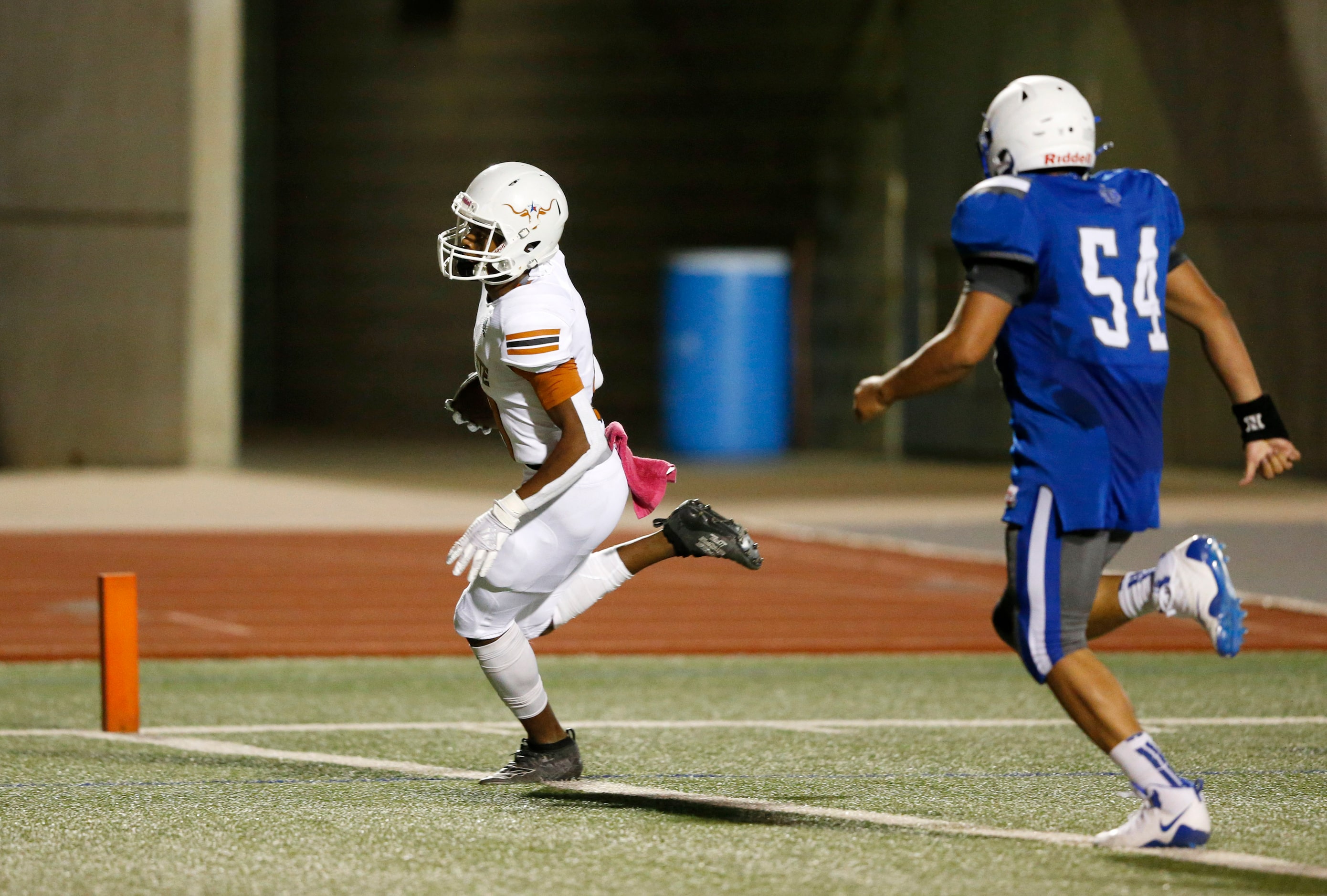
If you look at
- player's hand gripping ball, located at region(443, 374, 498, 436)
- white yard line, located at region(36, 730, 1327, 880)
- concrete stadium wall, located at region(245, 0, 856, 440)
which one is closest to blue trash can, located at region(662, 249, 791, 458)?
concrete stadium wall, located at region(245, 0, 856, 440)

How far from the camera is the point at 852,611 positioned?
9.31 meters

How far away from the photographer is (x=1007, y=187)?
163 inches

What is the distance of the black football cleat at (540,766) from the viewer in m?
5.10

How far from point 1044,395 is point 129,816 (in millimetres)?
2539

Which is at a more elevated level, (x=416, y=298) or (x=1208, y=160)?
(x=1208, y=160)

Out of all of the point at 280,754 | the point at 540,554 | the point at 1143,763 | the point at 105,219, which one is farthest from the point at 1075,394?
the point at 105,219

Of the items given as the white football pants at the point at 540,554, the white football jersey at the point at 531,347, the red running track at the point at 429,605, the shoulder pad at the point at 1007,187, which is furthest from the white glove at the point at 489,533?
the red running track at the point at 429,605

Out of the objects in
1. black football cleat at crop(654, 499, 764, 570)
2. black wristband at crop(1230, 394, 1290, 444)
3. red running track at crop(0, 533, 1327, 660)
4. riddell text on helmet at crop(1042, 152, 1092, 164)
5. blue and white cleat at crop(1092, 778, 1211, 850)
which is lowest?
red running track at crop(0, 533, 1327, 660)

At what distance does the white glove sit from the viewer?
4.72 m

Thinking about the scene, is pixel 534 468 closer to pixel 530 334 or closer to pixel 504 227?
pixel 530 334

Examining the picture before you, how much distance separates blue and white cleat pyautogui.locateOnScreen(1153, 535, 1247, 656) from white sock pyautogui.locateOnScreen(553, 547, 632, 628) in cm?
161

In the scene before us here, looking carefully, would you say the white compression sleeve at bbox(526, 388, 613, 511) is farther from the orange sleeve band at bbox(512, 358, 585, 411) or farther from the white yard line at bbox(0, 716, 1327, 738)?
the white yard line at bbox(0, 716, 1327, 738)

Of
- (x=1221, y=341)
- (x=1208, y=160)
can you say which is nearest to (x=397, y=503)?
(x=1208, y=160)

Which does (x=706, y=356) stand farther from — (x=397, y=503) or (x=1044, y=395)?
(x=1044, y=395)
